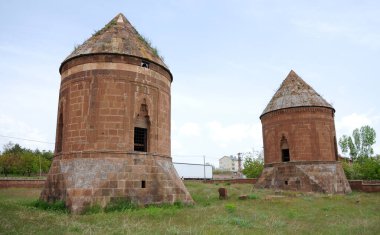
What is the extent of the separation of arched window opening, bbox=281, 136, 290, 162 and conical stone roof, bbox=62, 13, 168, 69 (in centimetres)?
1256

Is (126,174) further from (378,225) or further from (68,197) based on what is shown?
(378,225)

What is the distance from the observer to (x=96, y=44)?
1371 centimetres

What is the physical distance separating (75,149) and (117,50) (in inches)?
178

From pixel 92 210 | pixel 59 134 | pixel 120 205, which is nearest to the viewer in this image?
pixel 92 210

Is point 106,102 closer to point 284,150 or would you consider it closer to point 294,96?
point 284,150

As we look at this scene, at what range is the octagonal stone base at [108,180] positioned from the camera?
11.7m

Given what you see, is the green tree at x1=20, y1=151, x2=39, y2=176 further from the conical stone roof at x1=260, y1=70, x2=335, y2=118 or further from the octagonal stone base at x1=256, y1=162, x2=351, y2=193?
the octagonal stone base at x1=256, y1=162, x2=351, y2=193

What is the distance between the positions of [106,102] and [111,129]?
1139 millimetres

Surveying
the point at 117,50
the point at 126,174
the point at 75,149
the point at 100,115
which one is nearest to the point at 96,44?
the point at 117,50

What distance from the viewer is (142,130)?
13.9 meters

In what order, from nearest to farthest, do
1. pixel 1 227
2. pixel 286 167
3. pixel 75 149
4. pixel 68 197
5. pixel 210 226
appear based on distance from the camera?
pixel 1 227
pixel 210 226
pixel 68 197
pixel 75 149
pixel 286 167

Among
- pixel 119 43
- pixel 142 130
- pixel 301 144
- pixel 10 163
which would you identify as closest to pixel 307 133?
pixel 301 144

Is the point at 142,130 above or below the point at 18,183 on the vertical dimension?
above

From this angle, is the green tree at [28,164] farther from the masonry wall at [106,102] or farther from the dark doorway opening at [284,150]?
the dark doorway opening at [284,150]
